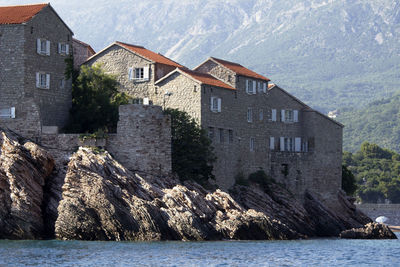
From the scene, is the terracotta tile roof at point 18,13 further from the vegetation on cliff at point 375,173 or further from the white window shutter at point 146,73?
the vegetation on cliff at point 375,173

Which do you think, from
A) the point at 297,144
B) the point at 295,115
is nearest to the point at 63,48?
the point at 295,115

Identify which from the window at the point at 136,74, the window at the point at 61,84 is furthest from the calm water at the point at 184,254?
the window at the point at 136,74

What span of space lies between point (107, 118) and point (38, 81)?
628cm

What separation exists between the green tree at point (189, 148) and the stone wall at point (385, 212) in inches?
2094

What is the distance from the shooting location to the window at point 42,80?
68188 mm

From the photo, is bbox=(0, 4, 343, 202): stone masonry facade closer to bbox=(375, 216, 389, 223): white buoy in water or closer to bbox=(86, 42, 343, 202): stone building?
bbox=(86, 42, 343, 202): stone building

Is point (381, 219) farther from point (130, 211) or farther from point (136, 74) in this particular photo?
point (130, 211)

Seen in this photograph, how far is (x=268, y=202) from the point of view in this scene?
76.8 m

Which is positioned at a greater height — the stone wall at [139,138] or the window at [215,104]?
the window at [215,104]

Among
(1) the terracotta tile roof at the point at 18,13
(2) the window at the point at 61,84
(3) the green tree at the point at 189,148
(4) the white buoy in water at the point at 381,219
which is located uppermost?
(1) the terracotta tile roof at the point at 18,13

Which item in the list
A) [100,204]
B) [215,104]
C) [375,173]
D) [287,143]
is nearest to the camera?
[100,204]

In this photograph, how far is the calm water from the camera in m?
50.5

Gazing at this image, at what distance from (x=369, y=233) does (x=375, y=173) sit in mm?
73262

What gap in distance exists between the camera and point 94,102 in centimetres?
7162
